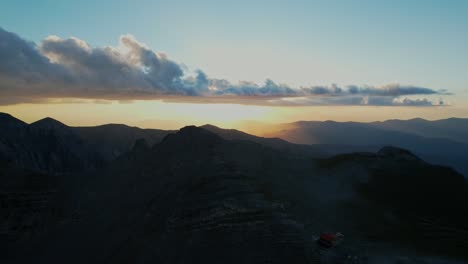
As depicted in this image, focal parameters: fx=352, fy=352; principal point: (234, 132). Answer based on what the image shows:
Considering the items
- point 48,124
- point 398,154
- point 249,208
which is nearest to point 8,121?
point 48,124

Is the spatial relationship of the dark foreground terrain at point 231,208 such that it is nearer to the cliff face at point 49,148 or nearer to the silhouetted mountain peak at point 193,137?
the silhouetted mountain peak at point 193,137

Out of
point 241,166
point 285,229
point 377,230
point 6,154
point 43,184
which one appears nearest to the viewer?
point 285,229

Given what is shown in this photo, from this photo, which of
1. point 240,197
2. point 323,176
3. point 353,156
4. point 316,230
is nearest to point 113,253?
point 240,197

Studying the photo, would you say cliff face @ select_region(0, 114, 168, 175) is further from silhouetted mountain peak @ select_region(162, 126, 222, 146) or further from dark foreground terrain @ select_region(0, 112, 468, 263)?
silhouetted mountain peak @ select_region(162, 126, 222, 146)

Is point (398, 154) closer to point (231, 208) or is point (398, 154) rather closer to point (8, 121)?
point (231, 208)

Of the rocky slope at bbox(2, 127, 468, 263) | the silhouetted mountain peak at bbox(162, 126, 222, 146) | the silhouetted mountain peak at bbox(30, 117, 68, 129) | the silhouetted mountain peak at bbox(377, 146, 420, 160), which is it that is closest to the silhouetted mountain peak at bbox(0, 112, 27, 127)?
the silhouetted mountain peak at bbox(30, 117, 68, 129)

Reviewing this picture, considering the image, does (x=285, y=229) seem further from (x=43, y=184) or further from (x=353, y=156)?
(x=43, y=184)

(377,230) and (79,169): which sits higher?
(377,230)

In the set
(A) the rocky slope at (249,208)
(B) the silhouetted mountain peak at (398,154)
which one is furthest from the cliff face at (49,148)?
(B) the silhouetted mountain peak at (398,154)

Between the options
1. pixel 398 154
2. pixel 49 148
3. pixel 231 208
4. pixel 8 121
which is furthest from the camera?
pixel 49 148
